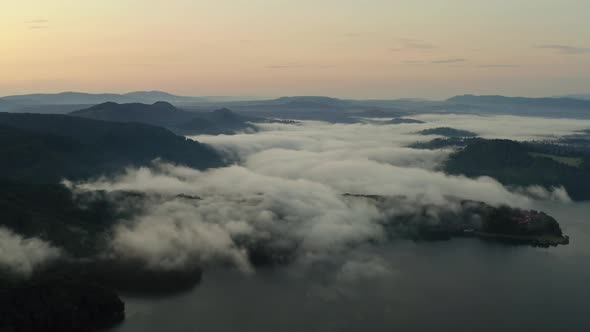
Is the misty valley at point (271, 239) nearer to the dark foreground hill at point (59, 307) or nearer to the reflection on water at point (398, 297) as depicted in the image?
the dark foreground hill at point (59, 307)

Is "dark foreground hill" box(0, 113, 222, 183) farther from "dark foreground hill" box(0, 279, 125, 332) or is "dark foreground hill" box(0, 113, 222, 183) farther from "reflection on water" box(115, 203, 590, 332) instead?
"reflection on water" box(115, 203, 590, 332)

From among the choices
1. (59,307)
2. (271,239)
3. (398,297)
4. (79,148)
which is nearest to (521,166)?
(271,239)

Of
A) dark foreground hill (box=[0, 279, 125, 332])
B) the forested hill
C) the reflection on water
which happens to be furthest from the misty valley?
the forested hill

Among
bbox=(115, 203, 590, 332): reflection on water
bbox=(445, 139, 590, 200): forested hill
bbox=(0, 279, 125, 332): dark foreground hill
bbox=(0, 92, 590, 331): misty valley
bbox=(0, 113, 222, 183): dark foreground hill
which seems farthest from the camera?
bbox=(445, 139, 590, 200): forested hill

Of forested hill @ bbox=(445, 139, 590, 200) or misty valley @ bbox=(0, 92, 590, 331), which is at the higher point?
forested hill @ bbox=(445, 139, 590, 200)

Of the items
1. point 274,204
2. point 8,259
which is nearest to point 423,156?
point 274,204

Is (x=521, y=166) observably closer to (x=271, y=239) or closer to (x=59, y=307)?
(x=271, y=239)
